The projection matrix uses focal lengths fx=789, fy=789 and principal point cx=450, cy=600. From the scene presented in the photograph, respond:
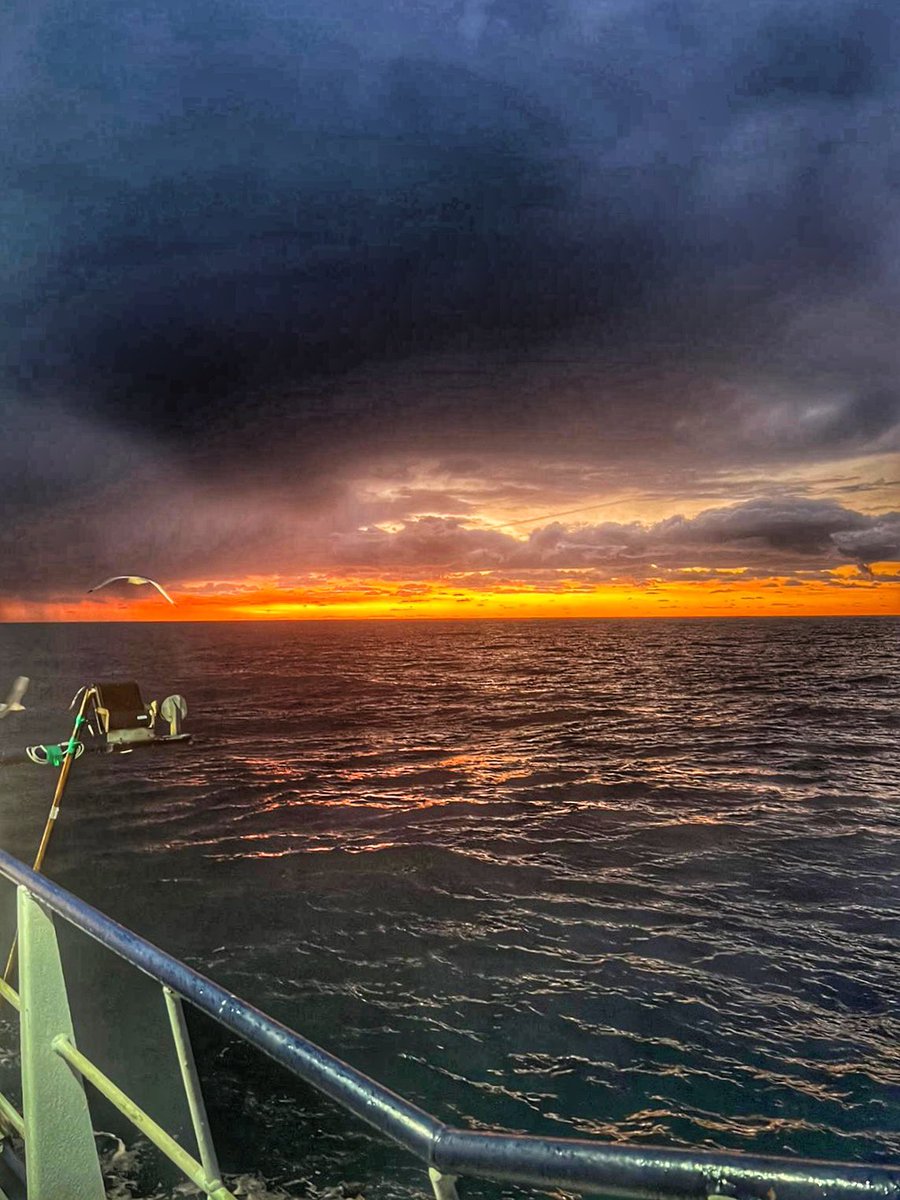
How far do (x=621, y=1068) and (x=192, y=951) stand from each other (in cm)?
687

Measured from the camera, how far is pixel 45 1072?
2.50m

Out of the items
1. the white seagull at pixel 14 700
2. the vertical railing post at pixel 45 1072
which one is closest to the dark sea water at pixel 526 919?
the white seagull at pixel 14 700

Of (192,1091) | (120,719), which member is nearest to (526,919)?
(120,719)

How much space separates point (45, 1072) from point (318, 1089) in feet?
3.91

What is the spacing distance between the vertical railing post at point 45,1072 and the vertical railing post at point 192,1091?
1.99 ft

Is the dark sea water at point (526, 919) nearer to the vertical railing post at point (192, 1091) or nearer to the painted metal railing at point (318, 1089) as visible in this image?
the painted metal railing at point (318, 1089)

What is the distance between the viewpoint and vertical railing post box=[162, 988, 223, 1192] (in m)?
1.97

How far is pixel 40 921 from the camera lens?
251cm

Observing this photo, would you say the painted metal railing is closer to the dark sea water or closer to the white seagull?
the white seagull

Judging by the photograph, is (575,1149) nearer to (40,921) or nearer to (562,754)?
(40,921)

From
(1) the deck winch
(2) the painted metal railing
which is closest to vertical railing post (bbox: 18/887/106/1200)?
(2) the painted metal railing

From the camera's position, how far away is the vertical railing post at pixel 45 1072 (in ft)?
8.08

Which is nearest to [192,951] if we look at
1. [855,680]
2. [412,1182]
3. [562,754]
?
[412,1182]

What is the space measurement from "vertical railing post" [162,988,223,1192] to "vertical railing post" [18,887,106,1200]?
1.99ft
